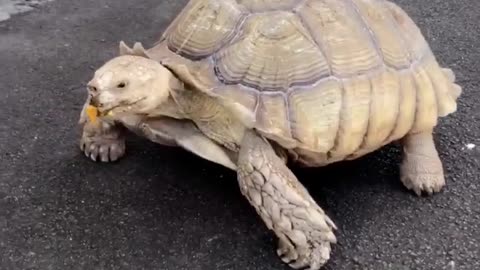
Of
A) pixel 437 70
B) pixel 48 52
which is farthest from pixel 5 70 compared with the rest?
pixel 437 70

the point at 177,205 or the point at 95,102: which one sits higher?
the point at 95,102

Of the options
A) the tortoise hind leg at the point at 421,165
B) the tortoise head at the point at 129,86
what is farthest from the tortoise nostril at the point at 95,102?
the tortoise hind leg at the point at 421,165

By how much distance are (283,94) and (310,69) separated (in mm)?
103

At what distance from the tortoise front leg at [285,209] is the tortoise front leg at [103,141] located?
0.55m

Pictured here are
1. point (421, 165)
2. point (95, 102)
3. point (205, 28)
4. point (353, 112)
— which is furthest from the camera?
point (421, 165)

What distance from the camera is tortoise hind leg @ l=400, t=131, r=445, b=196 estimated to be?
212 cm

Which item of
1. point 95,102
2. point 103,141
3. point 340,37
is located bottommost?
point 103,141

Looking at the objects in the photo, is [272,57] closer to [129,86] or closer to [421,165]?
[129,86]

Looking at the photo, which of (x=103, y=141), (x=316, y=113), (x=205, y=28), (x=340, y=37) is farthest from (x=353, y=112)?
(x=103, y=141)

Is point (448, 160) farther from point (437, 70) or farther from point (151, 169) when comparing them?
point (151, 169)

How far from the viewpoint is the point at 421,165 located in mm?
2139

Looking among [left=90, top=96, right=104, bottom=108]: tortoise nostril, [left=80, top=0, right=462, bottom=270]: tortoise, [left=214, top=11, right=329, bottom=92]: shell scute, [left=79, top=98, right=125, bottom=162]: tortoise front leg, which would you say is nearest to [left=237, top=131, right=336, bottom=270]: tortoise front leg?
[left=80, top=0, right=462, bottom=270]: tortoise

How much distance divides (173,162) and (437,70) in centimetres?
85

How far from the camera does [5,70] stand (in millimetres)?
2871
